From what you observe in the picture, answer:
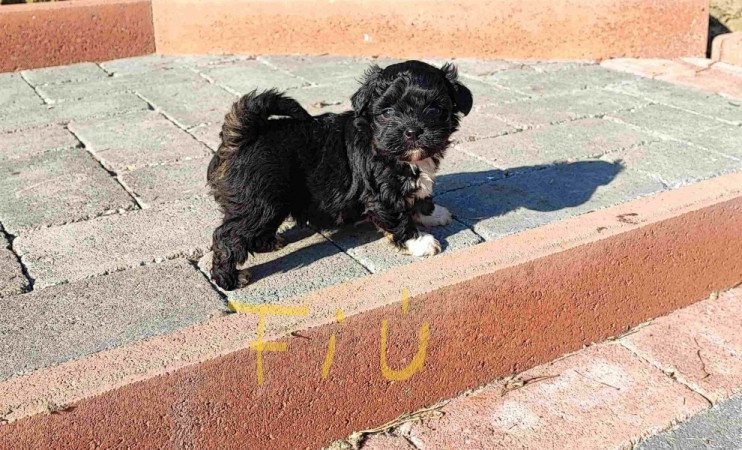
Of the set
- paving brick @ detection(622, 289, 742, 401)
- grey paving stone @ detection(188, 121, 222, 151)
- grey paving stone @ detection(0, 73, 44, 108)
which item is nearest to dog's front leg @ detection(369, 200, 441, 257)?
paving brick @ detection(622, 289, 742, 401)

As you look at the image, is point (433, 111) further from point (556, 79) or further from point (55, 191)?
point (556, 79)

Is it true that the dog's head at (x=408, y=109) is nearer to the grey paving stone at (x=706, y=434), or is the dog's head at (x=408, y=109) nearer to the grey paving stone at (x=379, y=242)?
the grey paving stone at (x=379, y=242)

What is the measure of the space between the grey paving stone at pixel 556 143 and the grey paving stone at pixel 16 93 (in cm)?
378

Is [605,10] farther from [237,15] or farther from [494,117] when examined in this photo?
[237,15]

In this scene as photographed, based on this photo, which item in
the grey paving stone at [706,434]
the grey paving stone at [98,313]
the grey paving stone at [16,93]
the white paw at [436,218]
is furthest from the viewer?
the grey paving stone at [16,93]

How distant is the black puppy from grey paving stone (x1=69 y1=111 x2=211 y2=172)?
5.49 ft

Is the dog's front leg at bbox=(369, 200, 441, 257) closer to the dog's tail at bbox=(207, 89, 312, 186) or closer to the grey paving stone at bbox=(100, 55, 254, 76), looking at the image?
the dog's tail at bbox=(207, 89, 312, 186)

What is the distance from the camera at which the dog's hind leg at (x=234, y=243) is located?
3607 millimetres

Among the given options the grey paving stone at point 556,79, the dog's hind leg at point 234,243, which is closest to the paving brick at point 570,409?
the dog's hind leg at point 234,243

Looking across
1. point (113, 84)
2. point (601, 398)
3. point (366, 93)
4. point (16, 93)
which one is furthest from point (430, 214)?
point (16, 93)

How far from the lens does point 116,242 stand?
4125 millimetres

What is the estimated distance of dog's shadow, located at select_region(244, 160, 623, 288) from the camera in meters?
3.90

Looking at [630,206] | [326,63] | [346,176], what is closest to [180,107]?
[326,63]

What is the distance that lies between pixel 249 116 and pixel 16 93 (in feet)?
14.0
